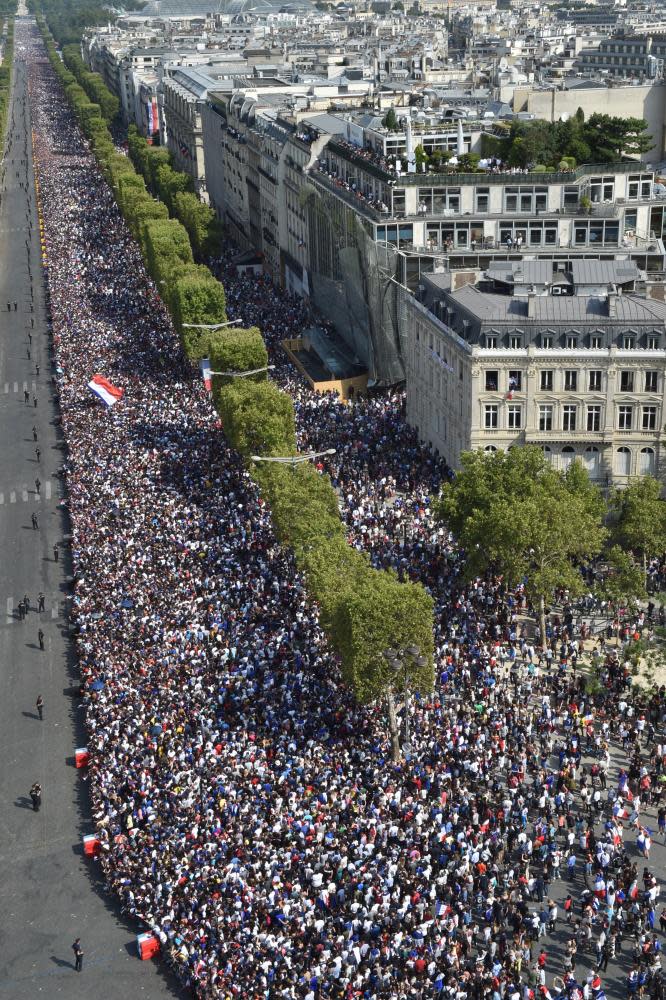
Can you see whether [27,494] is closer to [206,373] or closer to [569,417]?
[206,373]

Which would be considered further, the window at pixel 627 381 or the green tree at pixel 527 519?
the window at pixel 627 381

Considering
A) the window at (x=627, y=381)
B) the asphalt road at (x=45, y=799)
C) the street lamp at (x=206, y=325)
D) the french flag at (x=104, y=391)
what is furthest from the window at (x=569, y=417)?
the street lamp at (x=206, y=325)

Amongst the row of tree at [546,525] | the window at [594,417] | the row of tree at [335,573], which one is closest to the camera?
the row of tree at [335,573]

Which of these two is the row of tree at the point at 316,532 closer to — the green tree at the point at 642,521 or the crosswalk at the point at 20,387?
the green tree at the point at 642,521

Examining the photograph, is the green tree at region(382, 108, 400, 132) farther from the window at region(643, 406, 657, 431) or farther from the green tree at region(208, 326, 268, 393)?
the window at region(643, 406, 657, 431)

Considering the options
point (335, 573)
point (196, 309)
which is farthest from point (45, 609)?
point (196, 309)

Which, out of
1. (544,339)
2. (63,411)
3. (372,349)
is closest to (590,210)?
(372,349)

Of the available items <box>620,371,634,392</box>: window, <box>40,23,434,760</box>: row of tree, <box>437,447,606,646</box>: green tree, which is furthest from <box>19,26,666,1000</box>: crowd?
<box>620,371,634,392</box>: window
